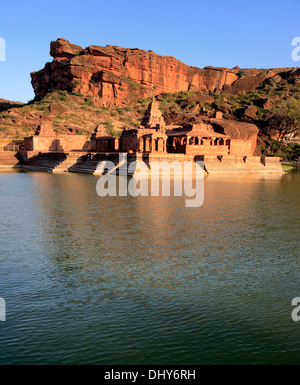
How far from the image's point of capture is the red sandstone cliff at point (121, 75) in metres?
81.1

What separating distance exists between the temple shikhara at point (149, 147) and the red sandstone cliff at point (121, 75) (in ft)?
94.2

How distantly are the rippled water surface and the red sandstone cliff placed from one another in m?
69.2

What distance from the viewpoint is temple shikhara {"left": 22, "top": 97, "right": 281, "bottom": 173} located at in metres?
44.2

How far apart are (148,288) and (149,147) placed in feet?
122

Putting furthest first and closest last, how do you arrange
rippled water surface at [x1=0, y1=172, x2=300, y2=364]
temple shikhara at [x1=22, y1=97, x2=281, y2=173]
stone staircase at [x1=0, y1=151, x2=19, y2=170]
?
stone staircase at [x1=0, y1=151, x2=19, y2=170]
temple shikhara at [x1=22, y1=97, x2=281, y2=173]
rippled water surface at [x1=0, y1=172, x2=300, y2=364]

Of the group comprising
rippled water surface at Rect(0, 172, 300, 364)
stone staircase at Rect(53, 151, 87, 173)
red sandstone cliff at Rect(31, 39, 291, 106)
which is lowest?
rippled water surface at Rect(0, 172, 300, 364)

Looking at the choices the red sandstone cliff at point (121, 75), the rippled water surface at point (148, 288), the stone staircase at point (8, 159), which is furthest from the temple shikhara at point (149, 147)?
the red sandstone cliff at point (121, 75)

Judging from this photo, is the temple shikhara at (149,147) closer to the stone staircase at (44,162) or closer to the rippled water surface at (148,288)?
the stone staircase at (44,162)

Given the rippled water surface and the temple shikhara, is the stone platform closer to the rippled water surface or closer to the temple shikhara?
the temple shikhara

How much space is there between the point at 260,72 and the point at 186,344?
119495 mm

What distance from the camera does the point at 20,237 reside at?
44.2 ft

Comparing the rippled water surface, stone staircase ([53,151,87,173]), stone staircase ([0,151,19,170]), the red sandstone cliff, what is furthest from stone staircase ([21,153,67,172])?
the red sandstone cliff

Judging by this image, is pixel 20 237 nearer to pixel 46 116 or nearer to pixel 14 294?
pixel 14 294

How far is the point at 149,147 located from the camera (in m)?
45.5
